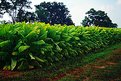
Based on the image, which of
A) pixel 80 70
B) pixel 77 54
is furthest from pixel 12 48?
pixel 77 54

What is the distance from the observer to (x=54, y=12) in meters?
97.6

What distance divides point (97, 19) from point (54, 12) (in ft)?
50.0

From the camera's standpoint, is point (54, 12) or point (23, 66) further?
point (54, 12)

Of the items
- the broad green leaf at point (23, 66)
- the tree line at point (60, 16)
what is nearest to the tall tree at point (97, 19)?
the tree line at point (60, 16)

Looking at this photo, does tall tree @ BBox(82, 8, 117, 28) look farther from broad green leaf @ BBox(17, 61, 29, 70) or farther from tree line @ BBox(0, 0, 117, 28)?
broad green leaf @ BBox(17, 61, 29, 70)

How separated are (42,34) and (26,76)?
2.72 m

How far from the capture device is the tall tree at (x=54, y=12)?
93625 mm

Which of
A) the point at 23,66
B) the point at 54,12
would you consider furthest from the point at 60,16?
the point at 23,66

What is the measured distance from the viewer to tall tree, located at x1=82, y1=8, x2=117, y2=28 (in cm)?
9055

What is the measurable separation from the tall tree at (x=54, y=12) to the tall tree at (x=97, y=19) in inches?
263

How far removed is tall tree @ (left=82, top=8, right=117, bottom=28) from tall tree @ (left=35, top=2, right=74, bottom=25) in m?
6.69

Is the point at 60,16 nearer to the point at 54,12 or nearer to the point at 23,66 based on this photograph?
the point at 54,12

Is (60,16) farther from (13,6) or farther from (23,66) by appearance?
(23,66)

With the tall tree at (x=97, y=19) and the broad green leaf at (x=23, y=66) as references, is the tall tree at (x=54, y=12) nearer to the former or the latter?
the tall tree at (x=97, y=19)
